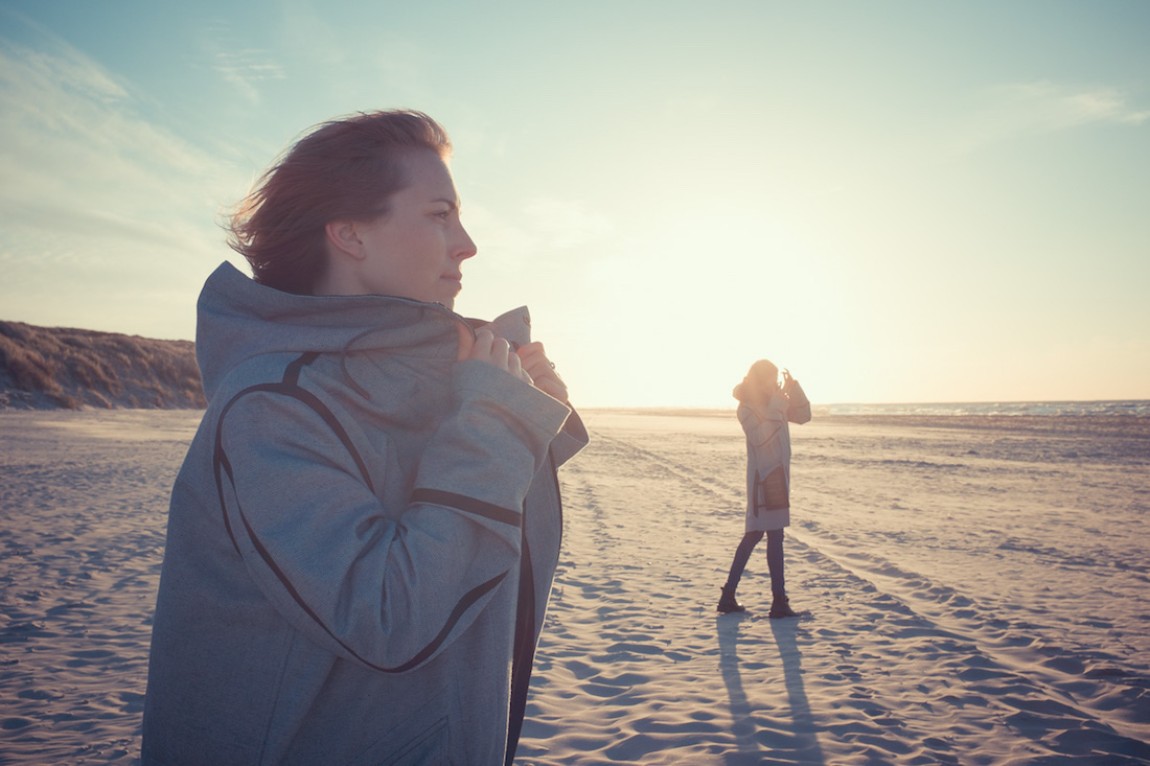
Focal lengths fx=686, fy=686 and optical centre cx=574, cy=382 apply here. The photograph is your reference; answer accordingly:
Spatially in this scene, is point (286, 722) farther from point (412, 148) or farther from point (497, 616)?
point (412, 148)

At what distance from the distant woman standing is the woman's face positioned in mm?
5857

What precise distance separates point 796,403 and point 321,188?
281 inches

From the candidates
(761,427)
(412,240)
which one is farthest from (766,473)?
(412,240)

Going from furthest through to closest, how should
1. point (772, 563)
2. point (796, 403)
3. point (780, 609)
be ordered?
1. point (796, 403)
2. point (772, 563)
3. point (780, 609)

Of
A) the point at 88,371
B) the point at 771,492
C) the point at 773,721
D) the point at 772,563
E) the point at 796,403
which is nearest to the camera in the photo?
the point at 773,721

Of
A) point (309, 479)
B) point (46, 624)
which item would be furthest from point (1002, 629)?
point (46, 624)

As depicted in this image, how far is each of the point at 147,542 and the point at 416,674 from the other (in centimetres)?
931

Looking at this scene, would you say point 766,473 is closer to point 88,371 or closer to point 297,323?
point 297,323

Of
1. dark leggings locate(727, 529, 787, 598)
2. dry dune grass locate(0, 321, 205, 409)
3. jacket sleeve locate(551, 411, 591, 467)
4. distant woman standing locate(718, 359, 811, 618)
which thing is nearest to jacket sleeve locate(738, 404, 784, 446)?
distant woman standing locate(718, 359, 811, 618)

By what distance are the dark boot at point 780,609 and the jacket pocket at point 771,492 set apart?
88cm

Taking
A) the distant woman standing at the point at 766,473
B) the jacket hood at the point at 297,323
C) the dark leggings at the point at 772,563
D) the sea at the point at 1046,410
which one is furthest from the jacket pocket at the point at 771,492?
the sea at the point at 1046,410

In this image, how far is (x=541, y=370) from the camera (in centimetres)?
156

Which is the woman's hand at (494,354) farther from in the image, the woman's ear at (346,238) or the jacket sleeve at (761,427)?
the jacket sleeve at (761,427)

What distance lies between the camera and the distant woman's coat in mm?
7137
